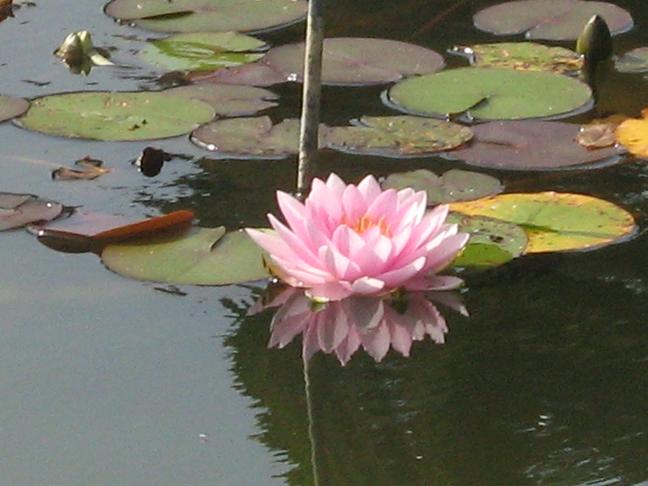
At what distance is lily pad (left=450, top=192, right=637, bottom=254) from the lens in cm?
191

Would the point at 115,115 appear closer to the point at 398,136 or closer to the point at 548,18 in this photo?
the point at 398,136

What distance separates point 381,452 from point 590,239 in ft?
1.90

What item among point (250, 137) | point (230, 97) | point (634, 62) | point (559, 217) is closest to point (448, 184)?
point (559, 217)

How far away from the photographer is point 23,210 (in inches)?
78.7

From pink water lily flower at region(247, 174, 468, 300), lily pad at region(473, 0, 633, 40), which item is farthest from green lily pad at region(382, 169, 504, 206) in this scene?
lily pad at region(473, 0, 633, 40)

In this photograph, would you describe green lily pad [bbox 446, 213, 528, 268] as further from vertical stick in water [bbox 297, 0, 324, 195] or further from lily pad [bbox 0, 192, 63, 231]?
lily pad [bbox 0, 192, 63, 231]

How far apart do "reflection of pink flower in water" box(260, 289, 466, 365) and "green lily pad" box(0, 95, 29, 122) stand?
75cm

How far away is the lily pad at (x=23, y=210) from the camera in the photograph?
197 cm

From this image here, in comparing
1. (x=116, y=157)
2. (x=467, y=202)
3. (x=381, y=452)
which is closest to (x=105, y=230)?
(x=116, y=157)

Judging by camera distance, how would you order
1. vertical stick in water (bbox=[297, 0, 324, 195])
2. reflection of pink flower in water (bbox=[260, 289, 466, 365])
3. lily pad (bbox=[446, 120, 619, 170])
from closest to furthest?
reflection of pink flower in water (bbox=[260, 289, 466, 365]) < vertical stick in water (bbox=[297, 0, 324, 195]) < lily pad (bbox=[446, 120, 619, 170])

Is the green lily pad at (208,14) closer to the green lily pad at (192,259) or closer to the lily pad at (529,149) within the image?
the lily pad at (529,149)

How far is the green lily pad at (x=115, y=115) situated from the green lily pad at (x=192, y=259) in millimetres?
403

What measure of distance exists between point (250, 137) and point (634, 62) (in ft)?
2.53

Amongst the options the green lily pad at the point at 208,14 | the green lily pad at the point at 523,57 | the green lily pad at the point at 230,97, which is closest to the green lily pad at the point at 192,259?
the green lily pad at the point at 230,97
